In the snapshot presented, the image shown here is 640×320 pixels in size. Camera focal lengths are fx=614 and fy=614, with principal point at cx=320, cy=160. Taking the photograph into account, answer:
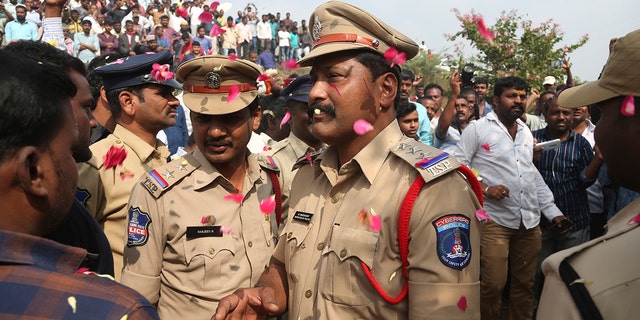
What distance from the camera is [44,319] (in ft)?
4.50

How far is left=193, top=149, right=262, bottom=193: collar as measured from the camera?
11.0ft

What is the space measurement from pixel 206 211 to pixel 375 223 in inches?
49.2

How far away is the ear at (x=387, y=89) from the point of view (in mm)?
2633

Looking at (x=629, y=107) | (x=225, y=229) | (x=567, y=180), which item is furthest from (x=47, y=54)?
(x=567, y=180)

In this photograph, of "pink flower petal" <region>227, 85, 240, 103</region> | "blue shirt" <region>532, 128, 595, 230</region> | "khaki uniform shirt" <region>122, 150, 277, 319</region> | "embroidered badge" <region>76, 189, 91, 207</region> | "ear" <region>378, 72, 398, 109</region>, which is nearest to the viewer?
"ear" <region>378, 72, 398, 109</region>

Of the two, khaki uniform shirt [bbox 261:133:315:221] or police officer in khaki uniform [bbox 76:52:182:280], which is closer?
police officer in khaki uniform [bbox 76:52:182:280]

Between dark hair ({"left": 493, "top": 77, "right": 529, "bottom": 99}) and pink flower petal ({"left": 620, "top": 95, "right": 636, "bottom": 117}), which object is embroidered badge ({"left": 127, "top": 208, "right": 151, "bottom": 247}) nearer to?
pink flower petal ({"left": 620, "top": 95, "right": 636, "bottom": 117})

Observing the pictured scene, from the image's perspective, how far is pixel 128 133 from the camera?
3.89 meters

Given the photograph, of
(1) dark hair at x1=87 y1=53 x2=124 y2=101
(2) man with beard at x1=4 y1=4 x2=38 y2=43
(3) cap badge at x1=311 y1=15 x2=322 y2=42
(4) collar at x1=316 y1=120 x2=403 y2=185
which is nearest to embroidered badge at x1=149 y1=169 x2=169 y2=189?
(4) collar at x1=316 y1=120 x2=403 y2=185

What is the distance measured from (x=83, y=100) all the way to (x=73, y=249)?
1.73 m

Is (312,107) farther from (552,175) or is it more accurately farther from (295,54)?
(295,54)

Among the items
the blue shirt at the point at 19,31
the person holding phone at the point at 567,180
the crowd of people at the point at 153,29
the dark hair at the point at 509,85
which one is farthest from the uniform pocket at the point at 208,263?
the blue shirt at the point at 19,31

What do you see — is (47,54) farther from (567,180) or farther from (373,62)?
(567,180)

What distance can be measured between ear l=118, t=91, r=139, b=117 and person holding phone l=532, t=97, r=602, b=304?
4.28 metres
